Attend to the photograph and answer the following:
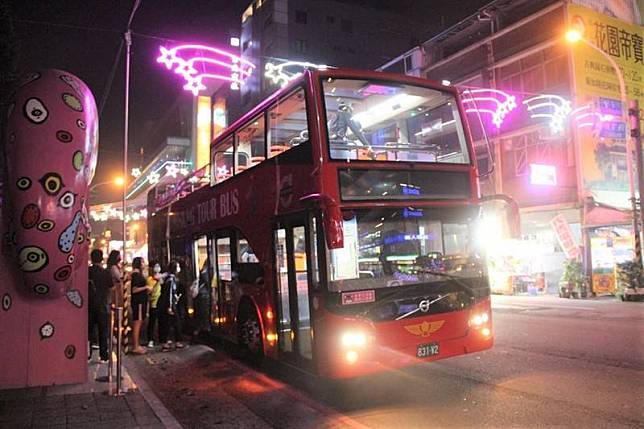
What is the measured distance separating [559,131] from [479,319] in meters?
17.3

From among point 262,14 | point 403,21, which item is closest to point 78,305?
point 262,14

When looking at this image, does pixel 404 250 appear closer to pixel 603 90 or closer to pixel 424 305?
pixel 424 305

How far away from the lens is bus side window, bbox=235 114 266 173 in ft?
28.4

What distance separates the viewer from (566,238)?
20.0 m

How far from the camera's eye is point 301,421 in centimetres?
615

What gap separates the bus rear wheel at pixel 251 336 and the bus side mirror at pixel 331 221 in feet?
10.6

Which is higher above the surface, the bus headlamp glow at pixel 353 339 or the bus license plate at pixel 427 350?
the bus headlamp glow at pixel 353 339

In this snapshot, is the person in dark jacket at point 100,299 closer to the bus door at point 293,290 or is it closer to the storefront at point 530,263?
the bus door at point 293,290

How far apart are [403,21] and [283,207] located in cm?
5809

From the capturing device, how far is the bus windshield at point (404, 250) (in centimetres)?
662

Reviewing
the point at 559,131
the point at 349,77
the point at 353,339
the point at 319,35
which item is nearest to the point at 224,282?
the point at 353,339

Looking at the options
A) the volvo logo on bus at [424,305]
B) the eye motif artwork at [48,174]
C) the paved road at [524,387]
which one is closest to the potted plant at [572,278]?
the paved road at [524,387]

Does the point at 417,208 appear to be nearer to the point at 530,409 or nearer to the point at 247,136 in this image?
the point at 530,409

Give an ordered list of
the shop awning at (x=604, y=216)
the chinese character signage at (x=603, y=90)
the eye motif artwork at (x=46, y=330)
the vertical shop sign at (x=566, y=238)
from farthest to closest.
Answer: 1. the chinese character signage at (x=603, y=90)
2. the vertical shop sign at (x=566, y=238)
3. the shop awning at (x=604, y=216)
4. the eye motif artwork at (x=46, y=330)
